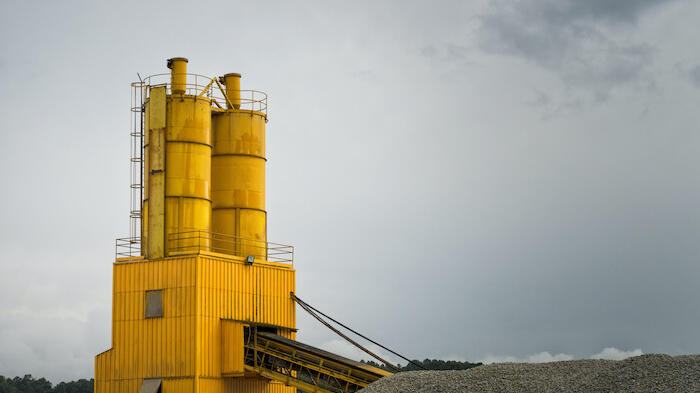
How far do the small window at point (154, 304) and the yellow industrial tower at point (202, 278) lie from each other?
42 millimetres

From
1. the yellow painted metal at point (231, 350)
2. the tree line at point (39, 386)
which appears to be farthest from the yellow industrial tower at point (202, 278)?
the tree line at point (39, 386)

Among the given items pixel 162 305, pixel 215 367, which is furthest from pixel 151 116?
pixel 215 367

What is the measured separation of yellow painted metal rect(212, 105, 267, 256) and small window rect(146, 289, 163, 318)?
5.56 m

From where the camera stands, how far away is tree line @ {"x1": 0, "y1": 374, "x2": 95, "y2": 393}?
100 meters

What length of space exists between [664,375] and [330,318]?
53.5 feet

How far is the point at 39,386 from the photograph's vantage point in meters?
104

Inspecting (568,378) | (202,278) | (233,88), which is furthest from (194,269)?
(568,378)

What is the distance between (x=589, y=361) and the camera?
102 feet

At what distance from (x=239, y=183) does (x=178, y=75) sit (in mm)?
5806

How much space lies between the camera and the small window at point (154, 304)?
37469mm

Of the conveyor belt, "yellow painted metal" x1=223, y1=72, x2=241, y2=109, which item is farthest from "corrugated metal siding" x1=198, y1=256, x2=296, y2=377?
"yellow painted metal" x1=223, y1=72, x2=241, y2=109

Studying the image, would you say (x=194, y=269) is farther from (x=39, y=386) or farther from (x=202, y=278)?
(x=39, y=386)

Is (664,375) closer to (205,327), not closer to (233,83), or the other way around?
(205,327)

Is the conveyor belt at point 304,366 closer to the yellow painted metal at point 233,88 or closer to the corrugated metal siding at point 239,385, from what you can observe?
the corrugated metal siding at point 239,385
